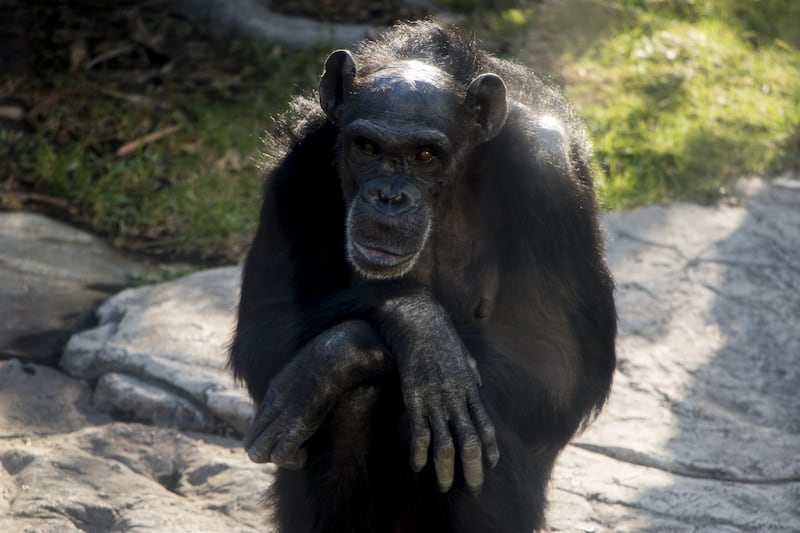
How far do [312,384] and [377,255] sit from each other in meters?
0.60

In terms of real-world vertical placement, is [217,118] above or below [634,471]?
below

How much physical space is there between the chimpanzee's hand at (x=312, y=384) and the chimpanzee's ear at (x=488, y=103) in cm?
97

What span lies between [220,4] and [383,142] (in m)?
7.45

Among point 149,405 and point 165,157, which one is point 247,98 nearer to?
point 165,157

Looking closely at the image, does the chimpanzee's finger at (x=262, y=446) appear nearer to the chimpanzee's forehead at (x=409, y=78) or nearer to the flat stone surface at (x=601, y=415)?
the flat stone surface at (x=601, y=415)

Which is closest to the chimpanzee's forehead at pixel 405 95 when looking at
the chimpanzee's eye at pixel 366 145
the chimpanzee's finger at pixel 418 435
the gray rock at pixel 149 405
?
the chimpanzee's eye at pixel 366 145

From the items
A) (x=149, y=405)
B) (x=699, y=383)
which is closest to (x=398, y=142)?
(x=149, y=405)

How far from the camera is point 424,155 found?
14.7 ft

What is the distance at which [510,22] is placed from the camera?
37.5ft

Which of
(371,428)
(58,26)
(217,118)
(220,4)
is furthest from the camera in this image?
(220,4)

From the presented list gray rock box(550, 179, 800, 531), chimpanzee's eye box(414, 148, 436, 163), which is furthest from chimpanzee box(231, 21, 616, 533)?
gray rock box(550, 179, 800, 531)

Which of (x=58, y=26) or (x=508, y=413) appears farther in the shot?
(x=58, y=26)

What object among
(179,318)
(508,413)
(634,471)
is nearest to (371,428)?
(508,413)

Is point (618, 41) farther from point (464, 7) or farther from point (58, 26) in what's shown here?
point (58, 26)
